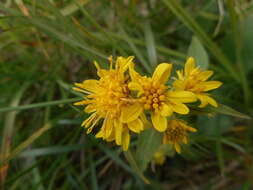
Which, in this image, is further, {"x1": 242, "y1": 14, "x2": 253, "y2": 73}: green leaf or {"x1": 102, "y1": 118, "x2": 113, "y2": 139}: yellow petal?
{"x1": 242, "y1": 14, "x2": 253, "y2": 73}: green leaf

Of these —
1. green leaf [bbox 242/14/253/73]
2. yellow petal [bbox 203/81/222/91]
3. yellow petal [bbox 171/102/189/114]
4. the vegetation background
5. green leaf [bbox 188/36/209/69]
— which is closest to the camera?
yellow petal [bbox 171/102/189/114]

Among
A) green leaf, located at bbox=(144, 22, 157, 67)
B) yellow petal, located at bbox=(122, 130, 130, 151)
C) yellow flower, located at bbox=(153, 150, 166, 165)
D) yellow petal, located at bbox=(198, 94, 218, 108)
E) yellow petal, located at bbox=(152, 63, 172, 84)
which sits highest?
green leaf, located at bbox=(144, 22, 157, 67)

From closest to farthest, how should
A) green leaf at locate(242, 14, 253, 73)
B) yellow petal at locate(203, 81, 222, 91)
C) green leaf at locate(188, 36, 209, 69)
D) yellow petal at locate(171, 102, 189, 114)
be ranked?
yellow petal at locate(171, 102, 189, 114) < yellow petal at locate(203, 81, 222, 91) < green leaf at locate(188, 36, 209, 69) < green leaf at locate(242, 14, 253, 73)

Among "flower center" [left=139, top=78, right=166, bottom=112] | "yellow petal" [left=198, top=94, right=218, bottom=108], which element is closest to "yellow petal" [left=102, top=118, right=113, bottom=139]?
"flower center" [left=139, top=78, right=166, bottom=112]

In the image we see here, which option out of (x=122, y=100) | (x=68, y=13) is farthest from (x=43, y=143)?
(x=122, y=100)

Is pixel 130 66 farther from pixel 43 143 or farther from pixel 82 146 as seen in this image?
pixel 43 143

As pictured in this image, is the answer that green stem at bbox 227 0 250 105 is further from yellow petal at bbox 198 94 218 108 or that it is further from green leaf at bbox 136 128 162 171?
green leaf at bbox 136 128 162 171

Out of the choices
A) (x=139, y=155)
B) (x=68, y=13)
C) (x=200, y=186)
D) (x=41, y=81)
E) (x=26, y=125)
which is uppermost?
(x=68, y=13)

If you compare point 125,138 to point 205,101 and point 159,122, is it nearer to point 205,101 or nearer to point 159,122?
point 159,122

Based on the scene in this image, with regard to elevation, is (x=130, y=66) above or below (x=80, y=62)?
below
